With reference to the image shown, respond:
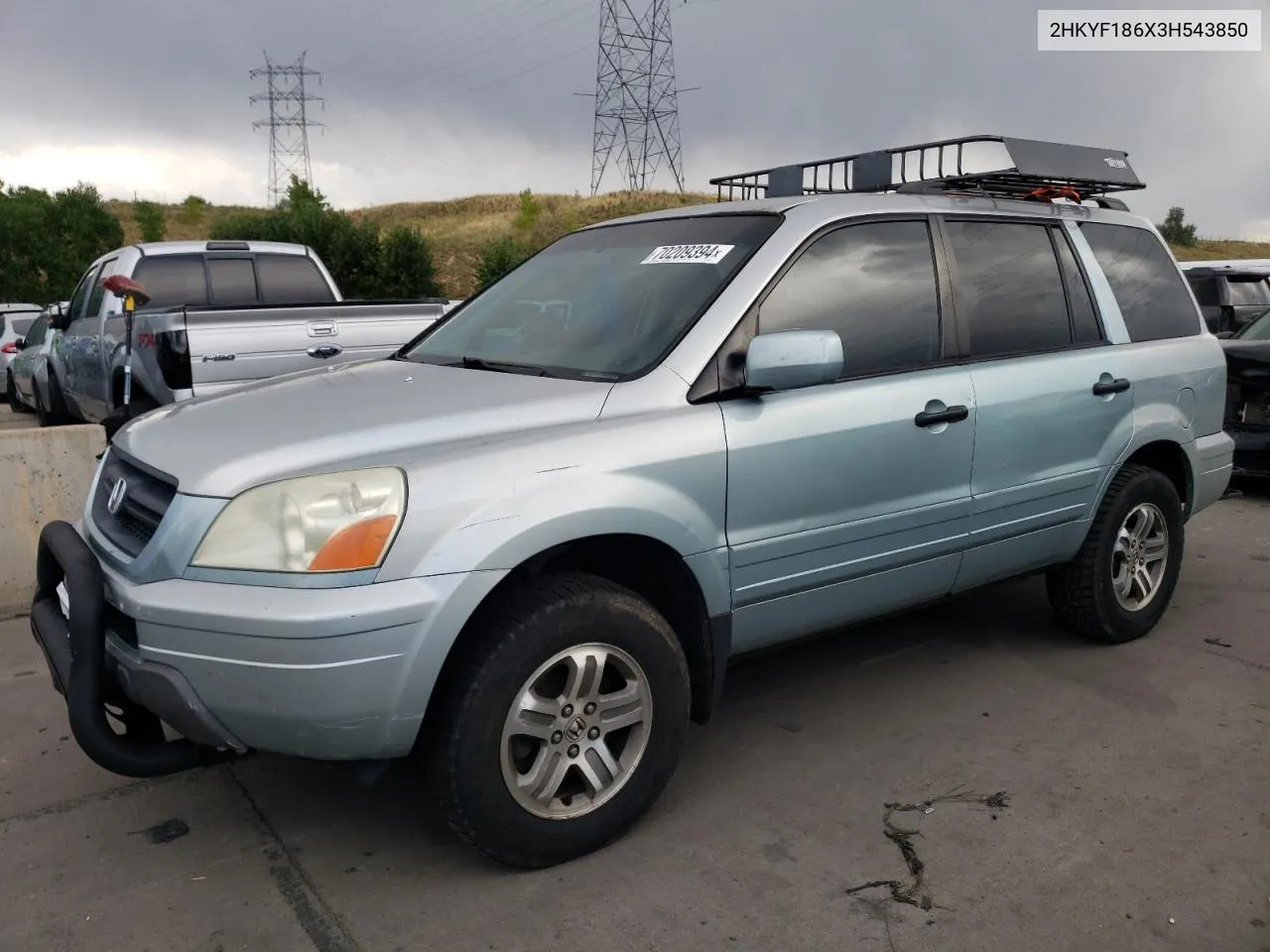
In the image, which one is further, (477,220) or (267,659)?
(477,220)

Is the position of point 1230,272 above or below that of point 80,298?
above

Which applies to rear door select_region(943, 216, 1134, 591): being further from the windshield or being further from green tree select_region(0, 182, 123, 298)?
green tree select_region(0, 182, 123, 298)

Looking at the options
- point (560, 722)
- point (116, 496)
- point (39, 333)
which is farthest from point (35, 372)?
point (560, 722)

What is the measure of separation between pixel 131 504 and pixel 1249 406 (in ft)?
25.5

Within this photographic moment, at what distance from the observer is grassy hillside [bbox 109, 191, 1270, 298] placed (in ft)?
159

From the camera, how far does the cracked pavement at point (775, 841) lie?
2688mm

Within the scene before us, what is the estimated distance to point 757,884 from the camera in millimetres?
2869

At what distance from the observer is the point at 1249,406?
7.93 meters

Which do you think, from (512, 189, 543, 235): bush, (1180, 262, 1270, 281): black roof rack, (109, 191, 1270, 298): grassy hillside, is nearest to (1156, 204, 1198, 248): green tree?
(109, 191, 1270, 298): grassy hillside

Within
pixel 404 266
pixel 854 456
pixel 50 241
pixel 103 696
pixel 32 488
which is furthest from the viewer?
pixel 50 241

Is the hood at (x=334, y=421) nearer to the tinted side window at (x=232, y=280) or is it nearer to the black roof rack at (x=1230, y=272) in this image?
the tinted side window at (x=232, y=280)

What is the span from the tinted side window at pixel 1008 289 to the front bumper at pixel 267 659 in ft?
7.37

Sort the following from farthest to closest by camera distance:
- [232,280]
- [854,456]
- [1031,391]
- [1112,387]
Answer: [232,280], [1112,387], [1031,391], [854,456]

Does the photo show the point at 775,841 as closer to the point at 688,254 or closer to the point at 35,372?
the point at 688,254
